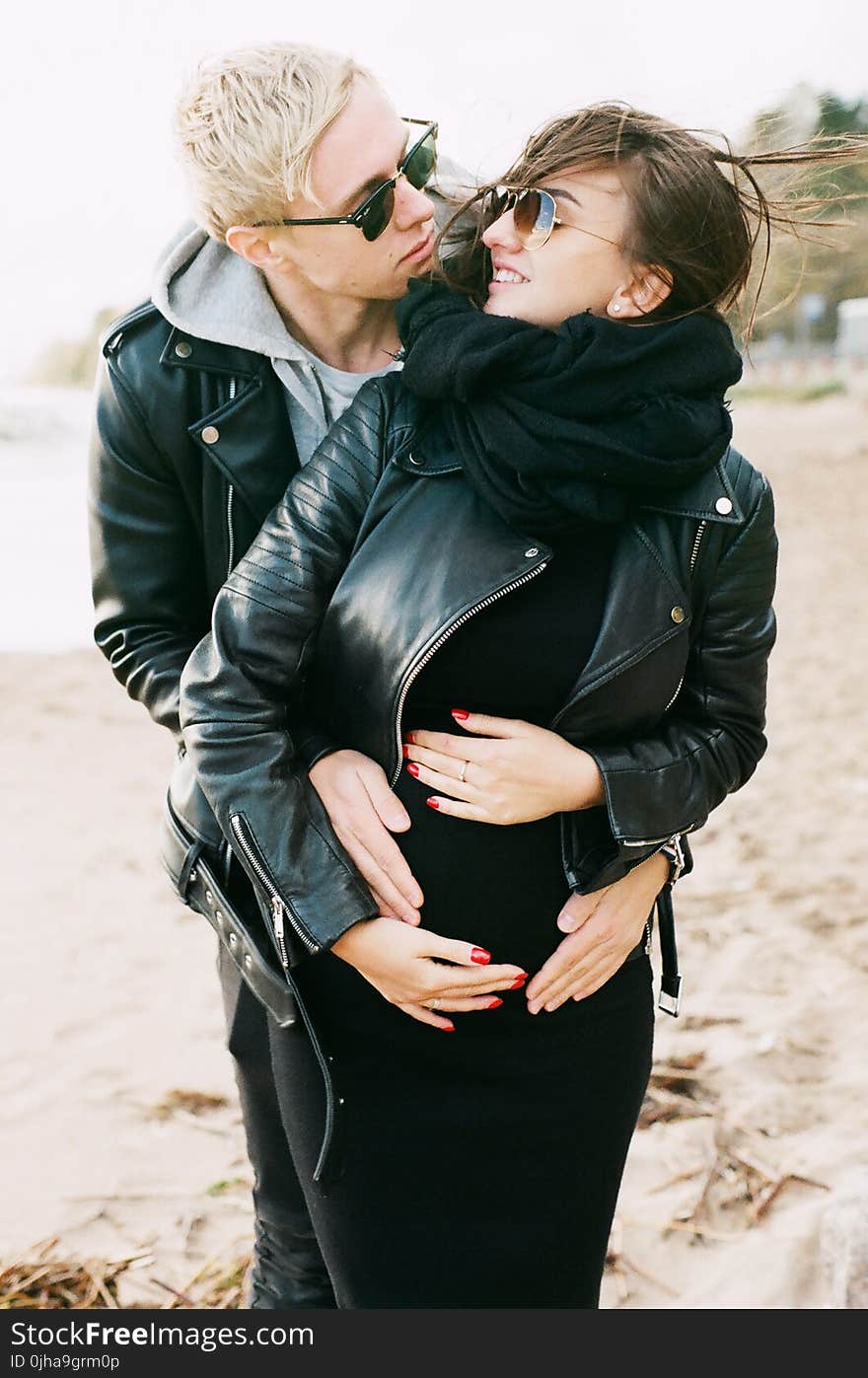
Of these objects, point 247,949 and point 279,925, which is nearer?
point 279,925

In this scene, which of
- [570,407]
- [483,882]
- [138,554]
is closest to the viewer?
[570,407]

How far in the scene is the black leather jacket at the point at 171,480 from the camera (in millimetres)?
2014

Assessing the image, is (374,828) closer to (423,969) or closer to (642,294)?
(423,969)

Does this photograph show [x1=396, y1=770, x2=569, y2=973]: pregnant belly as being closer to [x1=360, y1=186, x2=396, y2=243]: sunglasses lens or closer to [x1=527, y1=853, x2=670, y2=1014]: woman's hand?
[x1=527, y1=853, x2=670, y2=1014]: woman's hand

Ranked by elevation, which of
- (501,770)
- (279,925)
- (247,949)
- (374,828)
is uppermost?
(501,770)

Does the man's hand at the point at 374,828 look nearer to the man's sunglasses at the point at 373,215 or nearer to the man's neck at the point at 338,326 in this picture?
the man's neck at the point at 338,326

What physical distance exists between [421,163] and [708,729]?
3.37 ft

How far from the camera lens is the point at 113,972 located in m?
4.77

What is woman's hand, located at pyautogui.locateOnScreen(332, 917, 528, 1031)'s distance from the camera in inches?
67.0

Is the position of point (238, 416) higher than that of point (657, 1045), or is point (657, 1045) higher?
point (238, 416)

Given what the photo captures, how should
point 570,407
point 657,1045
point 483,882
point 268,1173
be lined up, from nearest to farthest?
1. point 570,407
2. point 483,882
3. point 268,1173
4. point 657,1045

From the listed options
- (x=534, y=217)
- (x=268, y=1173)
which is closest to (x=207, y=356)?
(x=534, y=217)

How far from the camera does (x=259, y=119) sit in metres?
1.88

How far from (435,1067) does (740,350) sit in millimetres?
1216
